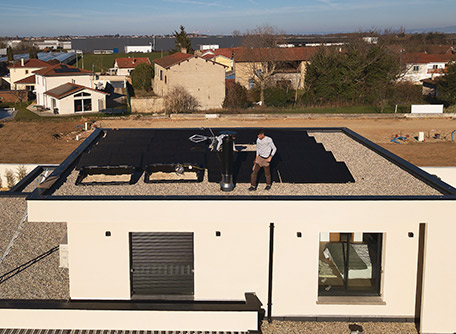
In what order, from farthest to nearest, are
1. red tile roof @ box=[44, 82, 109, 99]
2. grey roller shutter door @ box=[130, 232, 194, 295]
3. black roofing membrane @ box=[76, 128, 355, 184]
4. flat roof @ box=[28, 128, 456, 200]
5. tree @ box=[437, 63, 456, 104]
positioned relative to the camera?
tree @ box=[437, 63, 456, 104] < red tile roof @ box=[44, 82, 109, 99] < black roofing membrane @ box=[76, 128, 355, 184] < flat roof @ box=[28, 128, 456, 200] < grey roller shutter door @ box=[130, 232, 194, 295]

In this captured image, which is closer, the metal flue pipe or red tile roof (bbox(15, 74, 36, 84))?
the metal flue pipe

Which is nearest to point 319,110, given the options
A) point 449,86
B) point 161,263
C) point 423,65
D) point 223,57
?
point 449,86

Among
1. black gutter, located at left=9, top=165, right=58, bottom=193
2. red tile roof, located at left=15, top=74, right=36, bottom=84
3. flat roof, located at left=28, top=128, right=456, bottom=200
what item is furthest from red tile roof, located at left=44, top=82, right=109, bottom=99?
flat roof, located at left=28, top=128, right=456, bottom=200

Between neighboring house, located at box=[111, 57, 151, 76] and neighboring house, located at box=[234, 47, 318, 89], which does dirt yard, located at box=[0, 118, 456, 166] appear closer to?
neighboring house, located at box=[234, 47, 318, 89]

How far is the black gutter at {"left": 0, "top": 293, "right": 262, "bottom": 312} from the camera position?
878 centimetres

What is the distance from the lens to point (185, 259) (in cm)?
945

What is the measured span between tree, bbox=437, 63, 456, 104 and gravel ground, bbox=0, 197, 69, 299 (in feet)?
122

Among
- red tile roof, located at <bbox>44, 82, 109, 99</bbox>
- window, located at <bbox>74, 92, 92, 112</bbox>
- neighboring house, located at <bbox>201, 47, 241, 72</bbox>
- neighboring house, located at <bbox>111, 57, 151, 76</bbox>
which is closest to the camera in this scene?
red tile roof, located at <bbox>44, 82, 109, 99</bbox>

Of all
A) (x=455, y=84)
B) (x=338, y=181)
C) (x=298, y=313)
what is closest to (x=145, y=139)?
(x=338, y=181)

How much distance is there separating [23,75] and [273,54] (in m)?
28.5

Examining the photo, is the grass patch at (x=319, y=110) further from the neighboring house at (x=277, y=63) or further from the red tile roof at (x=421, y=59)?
the red tile roof at (x=421, y=59)

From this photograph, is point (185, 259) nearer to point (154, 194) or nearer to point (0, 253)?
point (154, 194)

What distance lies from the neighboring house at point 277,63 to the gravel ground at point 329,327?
39.6 metres

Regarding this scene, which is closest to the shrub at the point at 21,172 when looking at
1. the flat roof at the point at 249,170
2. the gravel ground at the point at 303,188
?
the flat roof at the point at 249,170
